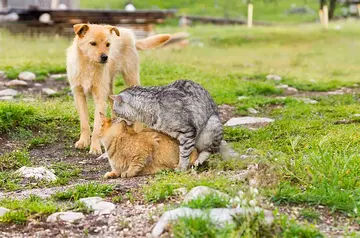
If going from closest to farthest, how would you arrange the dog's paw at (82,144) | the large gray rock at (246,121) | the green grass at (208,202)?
the green grass at (208,202), the dog's paw at (82,144), the large gray rock at (246,121)

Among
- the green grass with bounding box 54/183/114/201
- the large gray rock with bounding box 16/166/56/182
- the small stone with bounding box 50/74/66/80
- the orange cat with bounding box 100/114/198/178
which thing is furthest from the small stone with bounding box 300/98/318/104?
the green grass with bounding box 54/183/114/201

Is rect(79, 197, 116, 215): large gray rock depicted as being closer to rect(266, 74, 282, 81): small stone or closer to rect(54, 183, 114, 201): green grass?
rect(54, 183, 114, 201): green grass

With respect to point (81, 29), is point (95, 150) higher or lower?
lower

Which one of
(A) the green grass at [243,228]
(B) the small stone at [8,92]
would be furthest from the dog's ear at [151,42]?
(A) the green grass at [243,228]

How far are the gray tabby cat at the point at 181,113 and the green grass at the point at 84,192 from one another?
108 cm

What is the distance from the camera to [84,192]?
231 inches

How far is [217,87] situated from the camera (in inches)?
484

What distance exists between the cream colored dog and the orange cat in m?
1.07

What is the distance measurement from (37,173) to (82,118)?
6.33 ft

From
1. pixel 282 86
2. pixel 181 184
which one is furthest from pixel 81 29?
pixel 282 86

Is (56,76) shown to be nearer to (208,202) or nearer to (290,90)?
(290,90)

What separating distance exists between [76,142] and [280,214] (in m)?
4.37

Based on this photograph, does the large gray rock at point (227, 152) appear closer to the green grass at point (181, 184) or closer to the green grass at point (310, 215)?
the green grass at point (181, 184)

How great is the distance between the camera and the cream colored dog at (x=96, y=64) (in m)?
8.30
